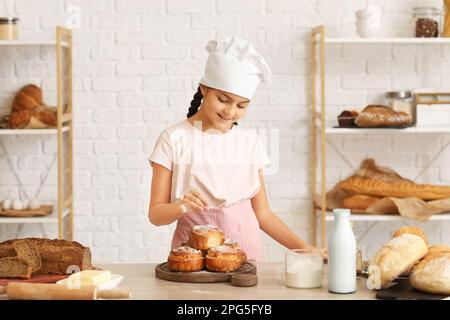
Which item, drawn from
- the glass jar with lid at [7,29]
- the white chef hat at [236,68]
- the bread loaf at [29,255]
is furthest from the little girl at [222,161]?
the glass jar with lid at [7,29]

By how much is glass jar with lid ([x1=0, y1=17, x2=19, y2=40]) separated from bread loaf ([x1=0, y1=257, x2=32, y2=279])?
7.29 ft

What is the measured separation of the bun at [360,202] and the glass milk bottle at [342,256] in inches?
86.3

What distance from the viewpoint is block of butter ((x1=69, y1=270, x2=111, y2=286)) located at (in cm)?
205

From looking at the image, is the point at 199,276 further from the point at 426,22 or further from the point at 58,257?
the point at 426,22

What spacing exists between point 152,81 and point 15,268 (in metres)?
2.34

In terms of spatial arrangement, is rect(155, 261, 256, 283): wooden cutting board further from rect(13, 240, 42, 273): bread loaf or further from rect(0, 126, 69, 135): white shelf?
rect(0, 126, 69, 135): white shelf

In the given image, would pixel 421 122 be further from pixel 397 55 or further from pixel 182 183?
pixel 182 183

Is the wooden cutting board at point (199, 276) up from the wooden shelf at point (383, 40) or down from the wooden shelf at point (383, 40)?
down

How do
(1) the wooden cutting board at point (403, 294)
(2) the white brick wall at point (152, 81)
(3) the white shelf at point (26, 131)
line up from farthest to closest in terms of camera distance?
(2) the white brick wall at point (152, 81), (3) the white shelf at point (26, 131), (1) the wooden cutting board at point (403, 294)

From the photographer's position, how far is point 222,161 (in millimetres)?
2953

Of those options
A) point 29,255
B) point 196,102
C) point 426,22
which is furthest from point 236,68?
point 426,22

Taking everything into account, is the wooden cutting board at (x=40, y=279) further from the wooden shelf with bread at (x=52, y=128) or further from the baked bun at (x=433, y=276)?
the wooden shelf with bread at (x=52, y=128)

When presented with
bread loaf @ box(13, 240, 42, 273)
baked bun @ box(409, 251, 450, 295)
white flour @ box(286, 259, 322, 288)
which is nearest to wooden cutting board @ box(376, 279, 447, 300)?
baked bun @ box(409, 251, 450, 295)

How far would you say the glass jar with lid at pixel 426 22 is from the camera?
4.25 m
